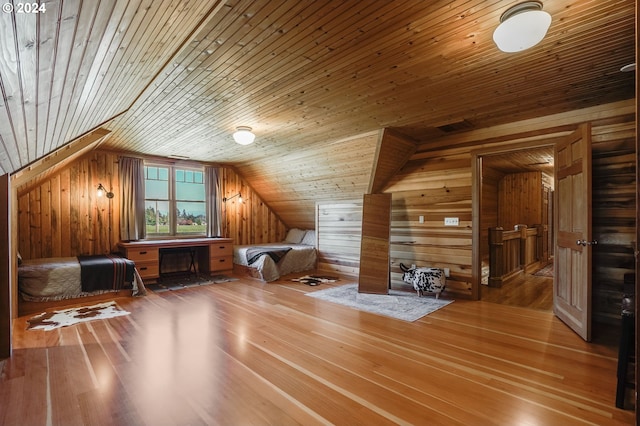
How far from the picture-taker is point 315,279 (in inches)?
235

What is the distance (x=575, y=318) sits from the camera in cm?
314

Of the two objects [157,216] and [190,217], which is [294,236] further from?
[157,216]

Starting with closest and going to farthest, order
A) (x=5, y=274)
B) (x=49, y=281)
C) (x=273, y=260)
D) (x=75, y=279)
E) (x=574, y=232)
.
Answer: (x=5, y=274)
(x=574, y=232)
(x=49, y=281)
(x=75, y=279)
(x=273, y=260)

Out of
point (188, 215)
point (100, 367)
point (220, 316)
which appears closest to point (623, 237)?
point (220, 316)

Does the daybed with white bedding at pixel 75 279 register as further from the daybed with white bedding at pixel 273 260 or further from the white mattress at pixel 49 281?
the daybed with white bedding at pixel 273 260

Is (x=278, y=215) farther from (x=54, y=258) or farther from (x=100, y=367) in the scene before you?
(x=100, y=367)

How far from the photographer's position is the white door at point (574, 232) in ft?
9.65

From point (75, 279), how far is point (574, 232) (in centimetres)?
619

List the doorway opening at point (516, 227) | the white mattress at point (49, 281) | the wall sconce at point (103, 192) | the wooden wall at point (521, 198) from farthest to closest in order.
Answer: the wooden wall at point (521, 198)
the wall sconce at point (103, 192)
the doorway opening at point (516, 227)
the white mattress at point (49, 281)

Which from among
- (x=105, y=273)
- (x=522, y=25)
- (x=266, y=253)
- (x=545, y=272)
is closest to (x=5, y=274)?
(x=105, y=273)

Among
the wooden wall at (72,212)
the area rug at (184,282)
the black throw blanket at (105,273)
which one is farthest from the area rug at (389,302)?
the wooden wall at (72,212)

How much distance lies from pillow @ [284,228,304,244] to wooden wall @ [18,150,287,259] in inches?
146

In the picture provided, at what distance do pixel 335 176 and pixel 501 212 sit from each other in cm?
420

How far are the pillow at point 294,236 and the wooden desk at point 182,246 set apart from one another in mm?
1757
